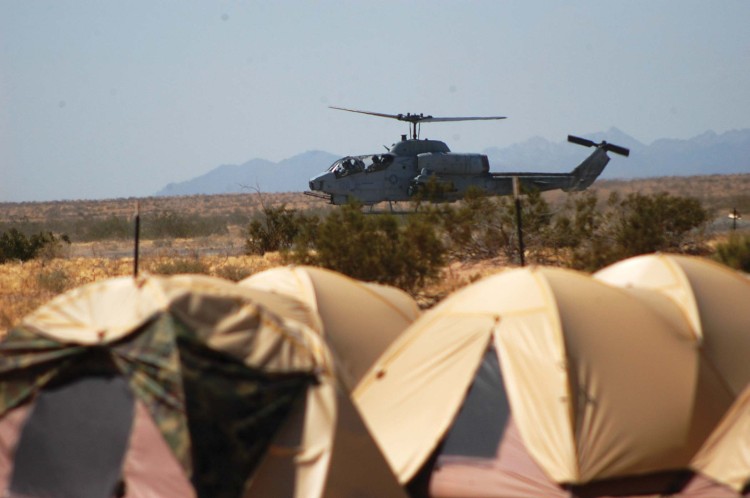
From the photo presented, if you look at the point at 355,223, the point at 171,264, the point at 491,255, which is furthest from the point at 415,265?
the point at 171,264

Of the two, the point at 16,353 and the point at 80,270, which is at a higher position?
the point at 16,353

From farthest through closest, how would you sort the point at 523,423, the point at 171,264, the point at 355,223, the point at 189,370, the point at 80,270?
the point at 80,270 → the point at 171,264 → the point at 355,223 → the point at 523,423 → the point at 189,370

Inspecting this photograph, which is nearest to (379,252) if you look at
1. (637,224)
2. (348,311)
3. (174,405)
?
(637,224)

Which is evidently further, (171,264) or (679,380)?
(171,264)

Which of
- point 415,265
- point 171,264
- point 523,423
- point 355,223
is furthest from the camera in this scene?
point 171,264

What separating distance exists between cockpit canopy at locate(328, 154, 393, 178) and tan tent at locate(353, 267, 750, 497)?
2228cm

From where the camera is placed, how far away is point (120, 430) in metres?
7.11

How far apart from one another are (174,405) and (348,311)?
401 cm

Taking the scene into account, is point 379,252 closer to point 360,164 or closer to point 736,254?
point 736,254

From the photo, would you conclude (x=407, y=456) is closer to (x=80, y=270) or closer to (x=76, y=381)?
(x=76, y=381)

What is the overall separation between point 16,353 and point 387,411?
122 inches

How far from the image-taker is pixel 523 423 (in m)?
8.40

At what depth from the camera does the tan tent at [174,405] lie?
6.79m

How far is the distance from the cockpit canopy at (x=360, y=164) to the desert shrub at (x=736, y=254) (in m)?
15.8
